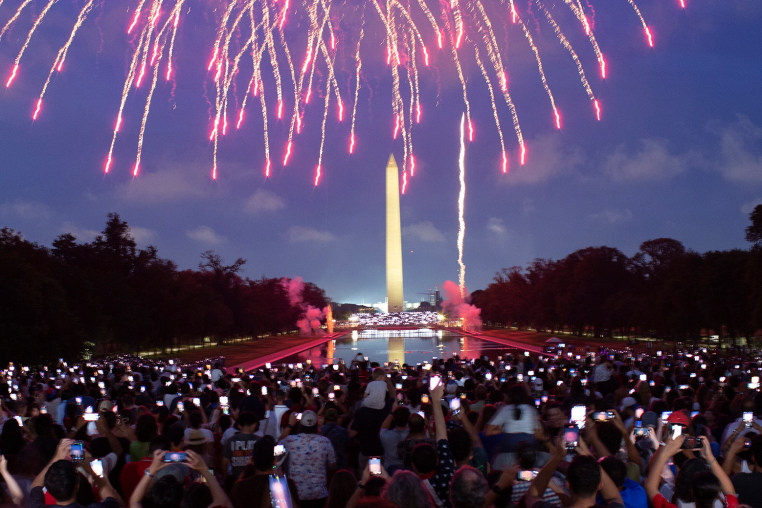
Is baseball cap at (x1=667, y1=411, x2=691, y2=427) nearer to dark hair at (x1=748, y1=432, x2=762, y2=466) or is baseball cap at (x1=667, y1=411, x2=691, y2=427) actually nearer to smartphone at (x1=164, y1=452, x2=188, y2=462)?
dark hair at (x1=748, y1=432, x2=762, y2=466)

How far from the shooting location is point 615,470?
5273 millimetres

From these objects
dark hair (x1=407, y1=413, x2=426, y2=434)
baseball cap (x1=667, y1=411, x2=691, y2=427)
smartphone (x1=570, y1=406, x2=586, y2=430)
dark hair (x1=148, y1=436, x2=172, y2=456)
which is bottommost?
dark hair (x1=148, y1=436, x2=172, y2=456)

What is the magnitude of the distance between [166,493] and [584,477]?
8.76 ft

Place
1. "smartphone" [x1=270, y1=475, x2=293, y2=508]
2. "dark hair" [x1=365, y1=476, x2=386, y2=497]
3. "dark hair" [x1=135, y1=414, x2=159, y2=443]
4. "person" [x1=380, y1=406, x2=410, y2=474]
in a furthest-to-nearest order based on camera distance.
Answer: "person" [x1=380, y1=406, x2=410, y2=474], "dark hair" [x1=135, y1=414, x2=159, y2=443], "dark hair" [x1=365, y1=476, x2=386, y2=497], "smartphone" [x1=270, y1=475, x2=293, y2=508]

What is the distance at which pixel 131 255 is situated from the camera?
85.8 metres

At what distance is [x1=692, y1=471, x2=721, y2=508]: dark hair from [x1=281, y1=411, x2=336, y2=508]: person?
11.2 feet

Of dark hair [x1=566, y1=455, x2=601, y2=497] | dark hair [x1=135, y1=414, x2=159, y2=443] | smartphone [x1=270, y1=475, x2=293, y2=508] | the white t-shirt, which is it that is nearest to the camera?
dark hair [x1=566, y1=455, x2=601, y2=497]

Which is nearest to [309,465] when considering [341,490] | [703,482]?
[341,490]

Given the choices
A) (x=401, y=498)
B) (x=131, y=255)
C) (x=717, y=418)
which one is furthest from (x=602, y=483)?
(x=131, y=255)

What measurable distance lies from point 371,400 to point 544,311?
8435 cm

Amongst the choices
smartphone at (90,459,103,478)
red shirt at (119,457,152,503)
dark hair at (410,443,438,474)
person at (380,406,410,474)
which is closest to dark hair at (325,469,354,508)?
dark hair at (410,443,438,474)

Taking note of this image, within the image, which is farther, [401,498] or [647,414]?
[647,414]

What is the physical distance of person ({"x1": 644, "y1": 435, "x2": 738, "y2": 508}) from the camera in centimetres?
480

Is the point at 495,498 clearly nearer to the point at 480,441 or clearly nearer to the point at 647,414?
the point at 480,441
